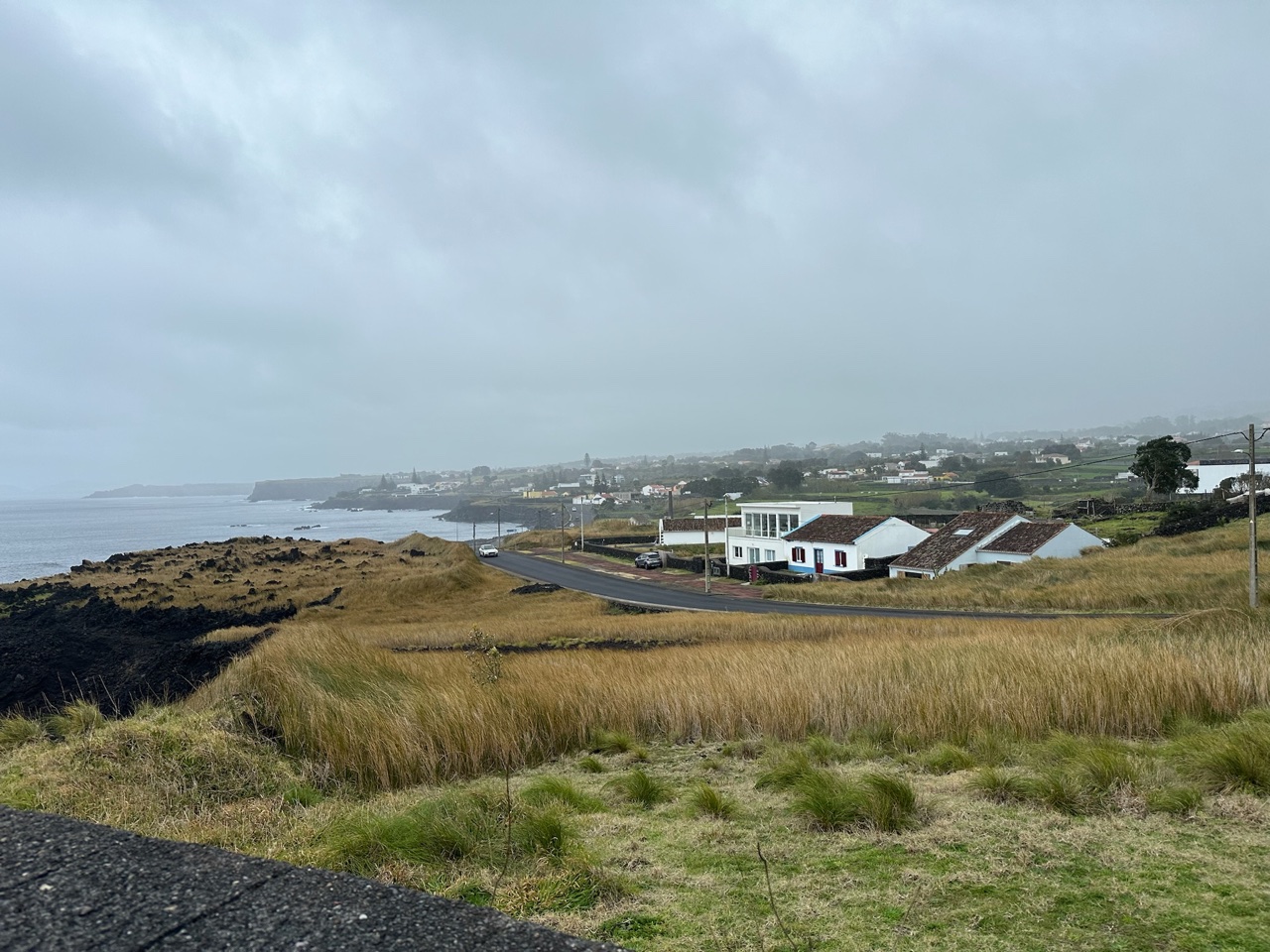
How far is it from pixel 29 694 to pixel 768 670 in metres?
17.8

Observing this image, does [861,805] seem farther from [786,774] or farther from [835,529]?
[835,529]

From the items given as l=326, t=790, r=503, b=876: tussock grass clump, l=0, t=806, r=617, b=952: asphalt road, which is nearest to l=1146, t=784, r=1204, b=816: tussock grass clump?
l=0, t=806, r=617, b=952: asphalt road

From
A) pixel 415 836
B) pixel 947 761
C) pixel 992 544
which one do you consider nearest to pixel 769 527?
pixel 992 544

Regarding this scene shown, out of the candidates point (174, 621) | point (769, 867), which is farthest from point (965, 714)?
point (174, 621)

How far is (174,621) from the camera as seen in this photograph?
120 ft

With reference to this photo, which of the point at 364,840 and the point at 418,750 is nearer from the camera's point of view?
the point at 364,840

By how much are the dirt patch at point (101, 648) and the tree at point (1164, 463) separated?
7620 cm

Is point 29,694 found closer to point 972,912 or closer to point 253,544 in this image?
point 972,912

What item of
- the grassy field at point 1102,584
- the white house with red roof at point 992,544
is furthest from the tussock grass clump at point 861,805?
the white house with red roof at point 992,544

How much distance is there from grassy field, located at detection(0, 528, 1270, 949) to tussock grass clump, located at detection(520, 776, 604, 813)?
0.03m

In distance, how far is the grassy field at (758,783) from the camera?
4031 mm

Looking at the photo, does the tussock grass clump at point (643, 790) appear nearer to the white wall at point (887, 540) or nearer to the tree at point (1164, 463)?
the white wall at point (887, 540)

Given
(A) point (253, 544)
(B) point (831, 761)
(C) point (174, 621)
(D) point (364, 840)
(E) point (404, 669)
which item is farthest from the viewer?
(A) point (253, 544)

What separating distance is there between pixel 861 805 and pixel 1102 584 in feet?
109
